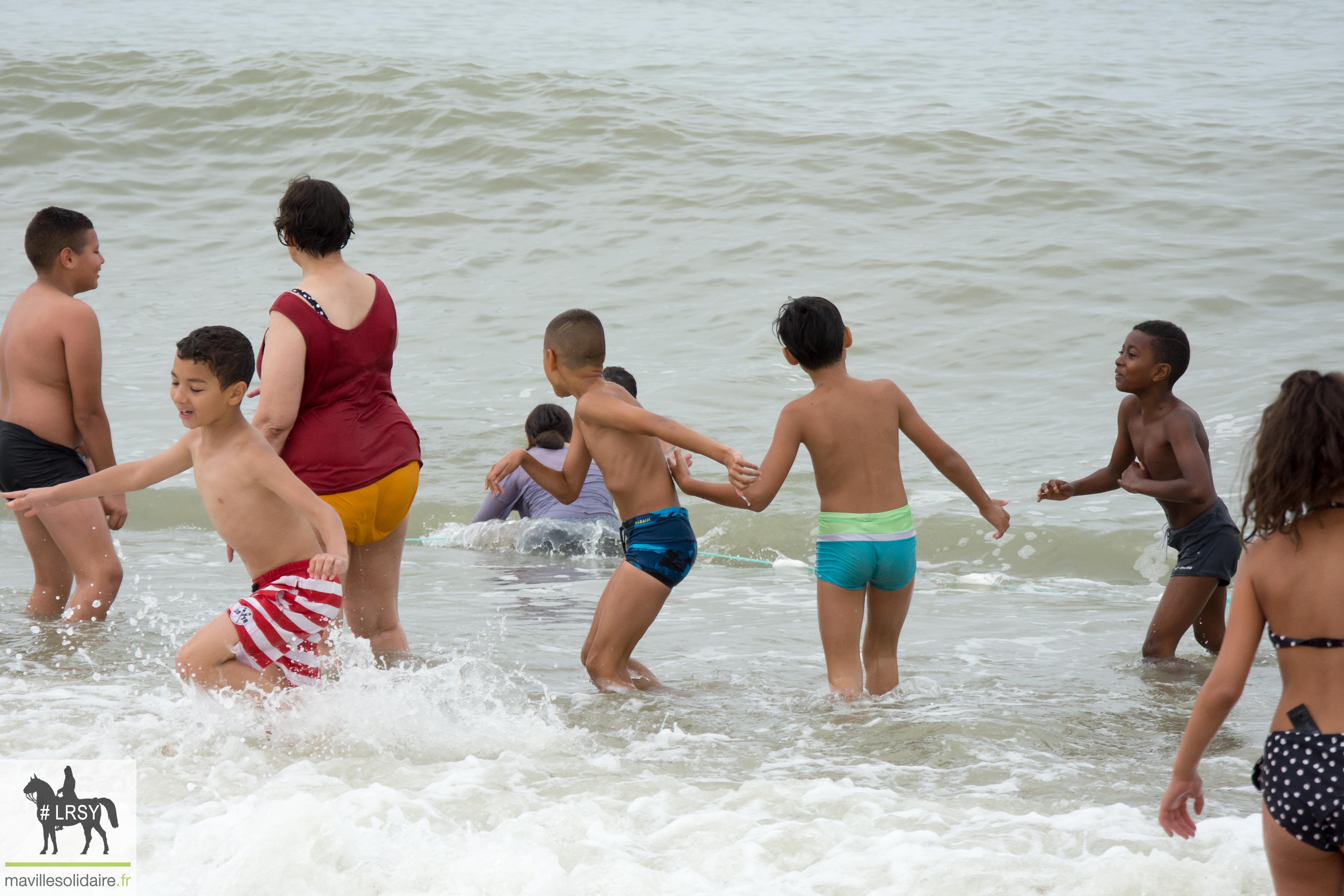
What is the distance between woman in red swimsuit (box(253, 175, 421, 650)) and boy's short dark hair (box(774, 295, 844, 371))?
1.48 metres

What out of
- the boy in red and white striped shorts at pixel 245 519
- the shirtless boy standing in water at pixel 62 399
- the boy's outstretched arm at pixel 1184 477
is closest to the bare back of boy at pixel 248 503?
the boy in red and white striped shorts at pixel 245 519

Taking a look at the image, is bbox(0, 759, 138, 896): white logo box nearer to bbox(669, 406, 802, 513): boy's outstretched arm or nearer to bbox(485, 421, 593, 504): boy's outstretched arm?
bbox(485, 421, 593, 504): boy's outstretched arm

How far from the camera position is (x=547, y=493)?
8711mm

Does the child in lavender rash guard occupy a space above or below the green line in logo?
above

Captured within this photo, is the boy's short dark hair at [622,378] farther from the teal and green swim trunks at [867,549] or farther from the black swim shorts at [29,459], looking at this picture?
the black swim shorts at [29,459]

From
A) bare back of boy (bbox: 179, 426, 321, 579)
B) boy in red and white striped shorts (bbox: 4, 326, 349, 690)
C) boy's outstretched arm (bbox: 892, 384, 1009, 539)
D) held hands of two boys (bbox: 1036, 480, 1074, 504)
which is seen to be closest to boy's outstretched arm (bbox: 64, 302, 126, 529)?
boy in red and white striped shorts (bbox: 4, 326, 349, 690)

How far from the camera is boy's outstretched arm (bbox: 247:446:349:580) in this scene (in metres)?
3.74

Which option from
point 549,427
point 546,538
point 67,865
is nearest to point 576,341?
point 67,865

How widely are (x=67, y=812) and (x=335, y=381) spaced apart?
1.69 m

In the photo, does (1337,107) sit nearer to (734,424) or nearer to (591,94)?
(591,94)

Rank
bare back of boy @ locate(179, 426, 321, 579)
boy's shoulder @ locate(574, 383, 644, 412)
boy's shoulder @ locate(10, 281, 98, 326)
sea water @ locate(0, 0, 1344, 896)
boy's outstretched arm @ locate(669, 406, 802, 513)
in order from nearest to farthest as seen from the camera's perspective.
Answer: sea water @ locate(0, 0, 1344, 896) → bare back of boy @ locate(179, 426, 321, 579) → boy's outstretched arm @ locate(669, 406, 802, 513) → boy's shoulder @ locate(574, 383, 644, 412) → boy's shoulder @ locate(10, 281, 98, 326)

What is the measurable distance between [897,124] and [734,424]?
1047cm

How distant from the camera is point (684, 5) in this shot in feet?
108

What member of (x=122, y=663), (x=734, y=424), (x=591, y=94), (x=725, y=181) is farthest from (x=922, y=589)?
(x=591, y=94)
